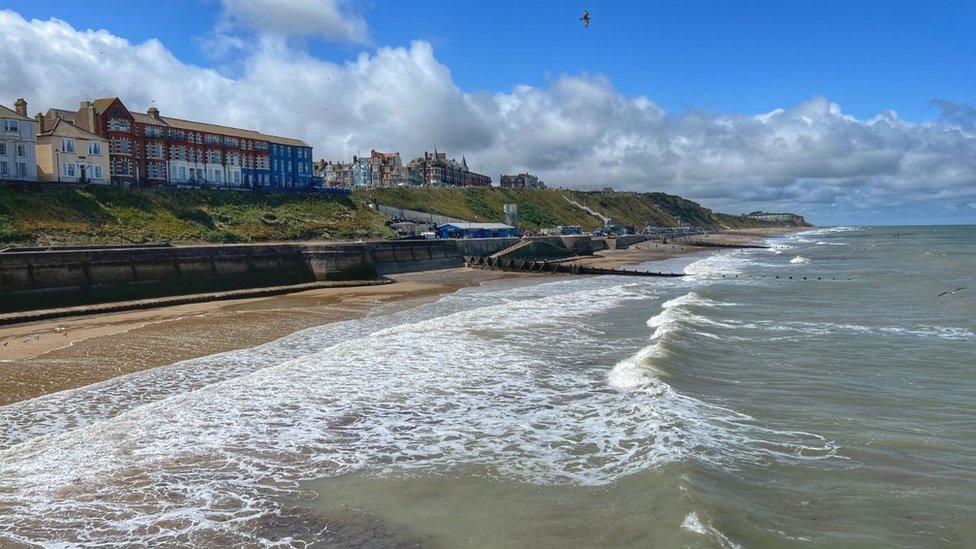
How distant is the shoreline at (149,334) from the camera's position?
51.5 ft

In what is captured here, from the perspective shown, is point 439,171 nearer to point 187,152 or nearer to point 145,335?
point 187,152

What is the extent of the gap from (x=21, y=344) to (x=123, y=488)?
560 inches

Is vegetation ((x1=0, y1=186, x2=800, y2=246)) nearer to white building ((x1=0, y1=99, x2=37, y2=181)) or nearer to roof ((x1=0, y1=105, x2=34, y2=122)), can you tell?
white building ((x1=0, y1=99, x2=37, y2=181))

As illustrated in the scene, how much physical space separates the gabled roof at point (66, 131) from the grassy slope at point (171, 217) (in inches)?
210

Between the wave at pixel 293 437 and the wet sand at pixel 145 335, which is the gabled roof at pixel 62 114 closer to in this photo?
the wet sand at pixel 145 335

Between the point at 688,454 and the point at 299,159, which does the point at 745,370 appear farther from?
the point at 299,159

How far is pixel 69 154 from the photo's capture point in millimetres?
51594

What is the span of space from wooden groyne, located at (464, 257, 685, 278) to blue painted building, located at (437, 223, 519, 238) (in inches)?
366

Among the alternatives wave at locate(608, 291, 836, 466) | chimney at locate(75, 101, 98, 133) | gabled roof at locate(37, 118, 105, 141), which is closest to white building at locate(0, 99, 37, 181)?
gabled roof at locate(37, 118, 105, 141)

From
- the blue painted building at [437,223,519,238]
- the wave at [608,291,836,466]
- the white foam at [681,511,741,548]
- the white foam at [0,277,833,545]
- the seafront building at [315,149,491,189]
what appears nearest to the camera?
the white foam at [681,511,741,548]

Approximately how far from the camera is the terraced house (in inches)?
2259

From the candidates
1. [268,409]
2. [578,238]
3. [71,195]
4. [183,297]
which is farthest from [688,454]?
[578,238]

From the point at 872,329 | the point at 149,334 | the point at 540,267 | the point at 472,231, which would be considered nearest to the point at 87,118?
the point at 472,231

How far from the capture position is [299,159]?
80.8m
